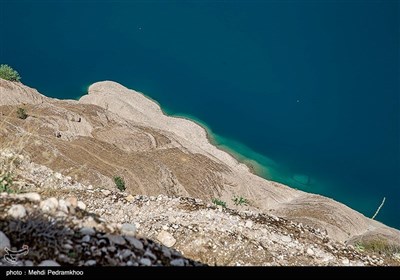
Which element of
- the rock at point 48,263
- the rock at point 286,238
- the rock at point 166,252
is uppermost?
the rock at point 286,238

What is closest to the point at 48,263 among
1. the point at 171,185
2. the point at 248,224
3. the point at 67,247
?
the point at 67,247

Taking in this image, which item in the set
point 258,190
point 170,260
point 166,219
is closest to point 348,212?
point 258,190

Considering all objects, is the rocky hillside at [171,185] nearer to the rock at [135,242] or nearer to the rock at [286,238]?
the rock at [286,238]

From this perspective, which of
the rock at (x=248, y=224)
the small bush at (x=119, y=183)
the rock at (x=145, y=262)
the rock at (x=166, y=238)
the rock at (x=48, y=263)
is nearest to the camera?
the rock at (x=48, y=263)

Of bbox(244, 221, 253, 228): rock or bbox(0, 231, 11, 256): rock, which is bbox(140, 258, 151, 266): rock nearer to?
bbox(0, 231, 11, 256): rock

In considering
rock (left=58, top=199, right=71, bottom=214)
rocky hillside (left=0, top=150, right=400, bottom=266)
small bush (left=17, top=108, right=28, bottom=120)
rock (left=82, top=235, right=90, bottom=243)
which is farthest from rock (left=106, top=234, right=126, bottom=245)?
small bush (left=17, top=108, right=28, bottom=120)

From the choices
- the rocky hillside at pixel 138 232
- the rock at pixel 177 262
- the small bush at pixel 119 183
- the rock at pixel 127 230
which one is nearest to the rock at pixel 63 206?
the rocky hillside at pixel 138 232

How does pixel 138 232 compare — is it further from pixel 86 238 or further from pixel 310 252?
pixel 310 252
